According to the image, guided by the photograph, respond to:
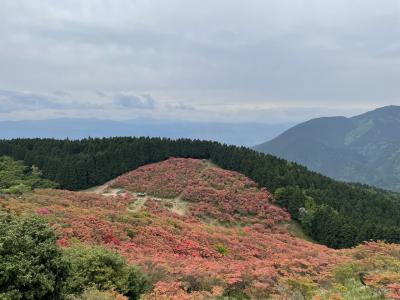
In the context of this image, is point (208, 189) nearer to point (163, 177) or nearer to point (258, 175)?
point (163, 177)

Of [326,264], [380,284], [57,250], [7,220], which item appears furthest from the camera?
[326,264]

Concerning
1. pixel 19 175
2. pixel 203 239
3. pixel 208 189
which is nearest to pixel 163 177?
pixel 208 189

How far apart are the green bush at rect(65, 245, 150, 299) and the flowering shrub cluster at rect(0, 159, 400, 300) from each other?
884mm

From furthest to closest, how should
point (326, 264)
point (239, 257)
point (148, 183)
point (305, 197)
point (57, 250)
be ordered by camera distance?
point (148, 183) → point (305, 197) → point (239, 257) → point (326, 264) → point (57, 250)

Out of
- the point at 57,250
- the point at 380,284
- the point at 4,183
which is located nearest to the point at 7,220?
the point at 57,250

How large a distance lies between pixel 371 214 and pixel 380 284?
148ft

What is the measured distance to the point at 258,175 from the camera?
2329 inches

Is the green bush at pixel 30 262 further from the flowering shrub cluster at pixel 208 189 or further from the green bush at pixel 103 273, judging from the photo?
the flowering shrub cluster at pixel 208 189

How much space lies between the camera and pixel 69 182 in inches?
2510

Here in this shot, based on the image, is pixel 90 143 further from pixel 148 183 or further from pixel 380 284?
pixel 380 284

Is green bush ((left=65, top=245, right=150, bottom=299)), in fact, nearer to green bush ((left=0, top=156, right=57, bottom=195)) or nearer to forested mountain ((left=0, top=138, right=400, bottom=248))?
forested mountain ((left=0, top=138, right=400, bottom=248))

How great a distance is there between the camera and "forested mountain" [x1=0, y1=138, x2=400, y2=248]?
48.7 m

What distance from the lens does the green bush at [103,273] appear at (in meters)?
14.1

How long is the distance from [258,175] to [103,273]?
46.0 metres
